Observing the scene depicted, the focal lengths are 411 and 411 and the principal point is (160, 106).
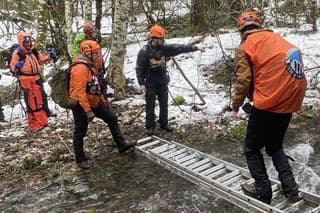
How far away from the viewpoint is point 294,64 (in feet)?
13.7

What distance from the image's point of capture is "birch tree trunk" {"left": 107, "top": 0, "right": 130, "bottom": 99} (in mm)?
9633

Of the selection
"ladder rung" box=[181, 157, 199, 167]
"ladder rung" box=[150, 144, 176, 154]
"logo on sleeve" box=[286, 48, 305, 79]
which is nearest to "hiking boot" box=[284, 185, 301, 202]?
"logo on sleeve" box=[286, 48, 305, 79]

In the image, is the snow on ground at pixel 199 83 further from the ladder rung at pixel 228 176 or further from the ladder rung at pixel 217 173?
the ladder rung at pixel 228 176

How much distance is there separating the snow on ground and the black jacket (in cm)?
135

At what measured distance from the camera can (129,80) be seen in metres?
11.3

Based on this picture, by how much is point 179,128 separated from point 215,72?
3675 mm

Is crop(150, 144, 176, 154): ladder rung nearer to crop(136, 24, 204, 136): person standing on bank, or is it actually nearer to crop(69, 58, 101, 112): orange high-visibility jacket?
crop(136, 24, 204, 136): person standing on bank

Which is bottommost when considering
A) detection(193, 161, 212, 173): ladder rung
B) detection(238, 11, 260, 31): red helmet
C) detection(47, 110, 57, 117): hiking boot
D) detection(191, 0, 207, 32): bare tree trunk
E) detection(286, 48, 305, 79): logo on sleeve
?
detection(193, 161, 212, 173): ladder rung

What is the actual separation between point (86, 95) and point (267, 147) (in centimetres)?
283

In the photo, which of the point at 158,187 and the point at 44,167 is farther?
the point at 44,167

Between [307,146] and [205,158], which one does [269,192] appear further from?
[307,146]

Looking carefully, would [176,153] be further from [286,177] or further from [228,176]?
[286,177]

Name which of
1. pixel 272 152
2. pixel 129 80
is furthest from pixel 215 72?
pixel 272 152

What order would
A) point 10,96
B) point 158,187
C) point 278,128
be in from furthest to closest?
point 10,96
point 158,187
point 278,128
